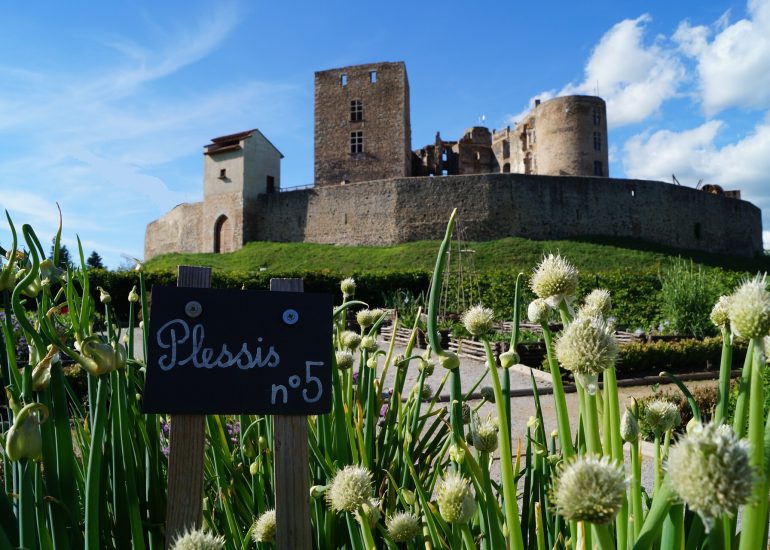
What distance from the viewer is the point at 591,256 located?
23.5m

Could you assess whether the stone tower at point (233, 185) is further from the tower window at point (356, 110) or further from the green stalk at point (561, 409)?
the green stalk at point (561, 409)

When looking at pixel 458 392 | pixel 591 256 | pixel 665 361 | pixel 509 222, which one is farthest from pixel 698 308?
pixel 509 222

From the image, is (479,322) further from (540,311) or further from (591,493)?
(591,493)

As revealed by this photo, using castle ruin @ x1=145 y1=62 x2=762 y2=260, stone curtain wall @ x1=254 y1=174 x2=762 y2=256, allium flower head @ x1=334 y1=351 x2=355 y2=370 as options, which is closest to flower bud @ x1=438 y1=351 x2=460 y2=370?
allium flower head @ x1=334 y1=351 x2=355 y2=370

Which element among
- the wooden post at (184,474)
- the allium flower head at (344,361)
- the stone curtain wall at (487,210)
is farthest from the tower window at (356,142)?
the wooden post at (184,474)

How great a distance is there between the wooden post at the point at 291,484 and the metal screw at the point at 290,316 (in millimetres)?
226

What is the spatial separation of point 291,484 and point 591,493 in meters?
0.88

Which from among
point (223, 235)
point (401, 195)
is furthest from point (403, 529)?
point (223, 235)

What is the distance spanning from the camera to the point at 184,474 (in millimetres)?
1260

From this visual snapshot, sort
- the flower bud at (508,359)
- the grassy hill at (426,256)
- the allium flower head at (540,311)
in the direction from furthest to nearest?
the grassy hill at (426,256) < the allium flower head at (540,311) < the flower bud at (508,359)

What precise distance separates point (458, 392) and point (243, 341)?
1.69 ft

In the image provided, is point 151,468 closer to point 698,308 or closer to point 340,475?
point 340,475

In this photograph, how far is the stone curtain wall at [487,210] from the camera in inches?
1019

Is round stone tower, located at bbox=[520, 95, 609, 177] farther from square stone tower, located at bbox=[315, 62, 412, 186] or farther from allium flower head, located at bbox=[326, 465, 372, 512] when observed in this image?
allium flower head, located at bbox=[326, 465, 372, 512]
